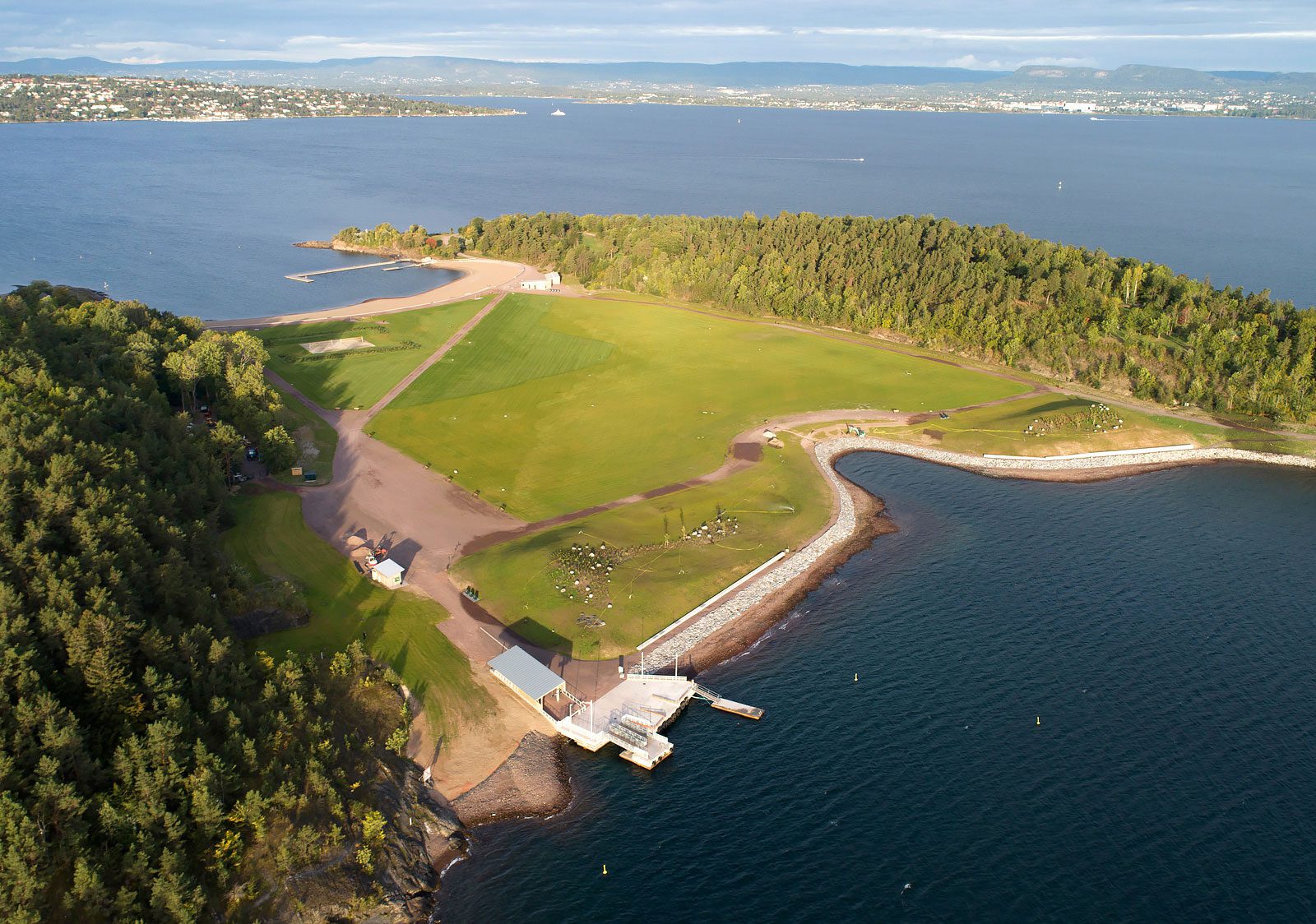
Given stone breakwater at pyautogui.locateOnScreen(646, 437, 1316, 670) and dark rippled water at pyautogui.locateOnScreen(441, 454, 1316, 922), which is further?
stone breakwater at pyautogui.locateOnScreen(646, 437, 1316, 670)

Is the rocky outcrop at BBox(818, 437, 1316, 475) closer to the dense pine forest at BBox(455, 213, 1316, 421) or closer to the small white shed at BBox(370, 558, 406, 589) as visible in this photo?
the dense pine forest at BBox(455, 213, 1316, 421)

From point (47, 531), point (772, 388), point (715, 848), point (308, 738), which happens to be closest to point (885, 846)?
point (715, 848)

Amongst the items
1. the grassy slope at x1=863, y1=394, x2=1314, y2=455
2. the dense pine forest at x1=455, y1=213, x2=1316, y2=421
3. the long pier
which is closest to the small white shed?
the grassy slope at x1=863, y1=394, x2=1314, y2=455

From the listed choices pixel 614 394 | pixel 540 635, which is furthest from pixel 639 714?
pixel 614 394

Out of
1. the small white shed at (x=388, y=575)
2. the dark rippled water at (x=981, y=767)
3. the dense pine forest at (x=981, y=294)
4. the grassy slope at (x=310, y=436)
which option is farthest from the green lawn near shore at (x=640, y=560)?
the dense pine forest at (x=981, y=294)

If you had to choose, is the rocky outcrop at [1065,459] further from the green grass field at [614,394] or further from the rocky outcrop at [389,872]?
the rocky outcrop at [389,872]

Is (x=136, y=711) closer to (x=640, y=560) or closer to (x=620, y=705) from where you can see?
(x=620, y=705)
